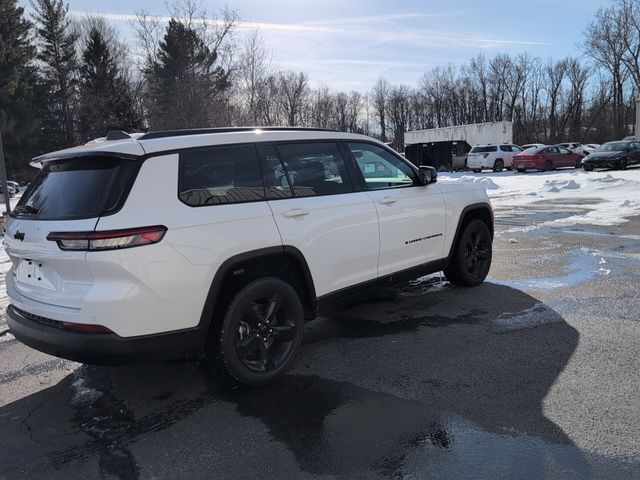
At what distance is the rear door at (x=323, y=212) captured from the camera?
162 inches

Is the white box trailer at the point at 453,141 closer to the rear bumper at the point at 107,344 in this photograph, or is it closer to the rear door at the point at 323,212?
the rear door at the point at 323,212

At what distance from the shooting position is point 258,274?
3957 millimetres

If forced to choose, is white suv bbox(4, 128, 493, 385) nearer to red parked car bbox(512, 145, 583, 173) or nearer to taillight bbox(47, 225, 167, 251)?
taillight bbox(47, 225, 167, 251)

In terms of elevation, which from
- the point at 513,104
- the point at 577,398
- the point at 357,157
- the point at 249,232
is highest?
the point at 513,104

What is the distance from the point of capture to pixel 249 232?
3.76 m

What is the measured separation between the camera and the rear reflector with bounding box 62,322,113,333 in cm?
325

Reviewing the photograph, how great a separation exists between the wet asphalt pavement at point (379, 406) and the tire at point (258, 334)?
171mm

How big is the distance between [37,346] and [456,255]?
4.43 metres

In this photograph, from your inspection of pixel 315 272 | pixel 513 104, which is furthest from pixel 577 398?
pixel 513 104

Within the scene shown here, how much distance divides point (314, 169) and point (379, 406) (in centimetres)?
203

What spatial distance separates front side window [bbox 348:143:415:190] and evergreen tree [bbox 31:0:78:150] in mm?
56767

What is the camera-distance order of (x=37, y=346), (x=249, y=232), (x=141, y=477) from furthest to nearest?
(x=249, y=232)
(x=37, y=346)
(x=141, y=477)

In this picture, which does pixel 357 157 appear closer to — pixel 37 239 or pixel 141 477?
pixel 37 239

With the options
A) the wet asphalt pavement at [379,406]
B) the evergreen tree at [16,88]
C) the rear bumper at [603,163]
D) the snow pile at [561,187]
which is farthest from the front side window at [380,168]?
the evergreen tree at [16,88]
